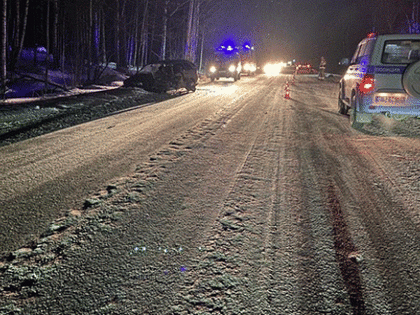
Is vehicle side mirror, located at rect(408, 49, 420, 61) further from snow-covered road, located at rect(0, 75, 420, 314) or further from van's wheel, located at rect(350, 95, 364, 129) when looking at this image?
snow-covered road, located at rect(0, 75, 420, 314)

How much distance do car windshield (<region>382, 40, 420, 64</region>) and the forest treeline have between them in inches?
507

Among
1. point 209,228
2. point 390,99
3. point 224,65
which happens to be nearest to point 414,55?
point 390,99

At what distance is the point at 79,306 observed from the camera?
212 centimetres

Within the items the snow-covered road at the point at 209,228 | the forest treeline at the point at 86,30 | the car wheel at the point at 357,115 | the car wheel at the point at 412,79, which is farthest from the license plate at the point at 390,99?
the forest treeline at the point at 86,30

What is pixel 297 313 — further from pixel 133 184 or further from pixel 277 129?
pixel 277 129

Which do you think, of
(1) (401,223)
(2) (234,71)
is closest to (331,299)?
(1) (401,223)

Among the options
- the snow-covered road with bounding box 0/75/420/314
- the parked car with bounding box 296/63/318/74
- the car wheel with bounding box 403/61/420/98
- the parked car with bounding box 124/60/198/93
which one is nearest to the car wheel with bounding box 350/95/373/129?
the car wheel with bounding box 403/61/420/98

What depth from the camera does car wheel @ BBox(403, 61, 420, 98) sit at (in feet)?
20.3

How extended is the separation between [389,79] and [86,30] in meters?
19.7

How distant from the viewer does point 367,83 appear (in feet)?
22.3

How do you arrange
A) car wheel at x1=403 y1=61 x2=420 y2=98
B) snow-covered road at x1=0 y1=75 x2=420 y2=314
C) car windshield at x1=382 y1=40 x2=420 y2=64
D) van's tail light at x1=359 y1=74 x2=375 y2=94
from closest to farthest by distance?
1. snow-covered road at x1=0 y1=75 x2=420 y2=314
2. car wheel at x1=403 y1=61 x2=420 y2=98
3. van's tail light at x1=359 y1=74 x2=375 y2=94
4. car windshield at x1=382 y1=40 x2=420 y2=64

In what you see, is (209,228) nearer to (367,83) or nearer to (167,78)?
(367,83)

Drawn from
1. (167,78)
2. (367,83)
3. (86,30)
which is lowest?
(367,83)

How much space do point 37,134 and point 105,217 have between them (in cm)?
485
